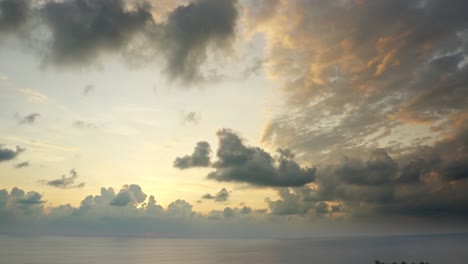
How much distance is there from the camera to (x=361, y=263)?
18712 centimetres

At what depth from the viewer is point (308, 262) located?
19962cm

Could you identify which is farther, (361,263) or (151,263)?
(151,263)

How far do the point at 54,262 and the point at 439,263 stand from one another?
21888 centimetres

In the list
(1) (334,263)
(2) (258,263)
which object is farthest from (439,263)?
(2) (258,263)

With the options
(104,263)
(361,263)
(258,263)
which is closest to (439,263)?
(361,263)

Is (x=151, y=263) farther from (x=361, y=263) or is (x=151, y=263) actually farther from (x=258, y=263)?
(x=361, y=263)

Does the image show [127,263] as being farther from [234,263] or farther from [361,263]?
[361,263]

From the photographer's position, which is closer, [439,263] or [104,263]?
[439,263]

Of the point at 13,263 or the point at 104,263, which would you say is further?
the point at 104,263

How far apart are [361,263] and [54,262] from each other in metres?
Result: 179

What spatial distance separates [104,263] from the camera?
192 meters

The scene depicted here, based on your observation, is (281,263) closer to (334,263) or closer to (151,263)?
(334,263)

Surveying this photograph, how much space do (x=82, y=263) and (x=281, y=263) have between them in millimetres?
118697

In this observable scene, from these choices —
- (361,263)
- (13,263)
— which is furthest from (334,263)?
(13,263)
